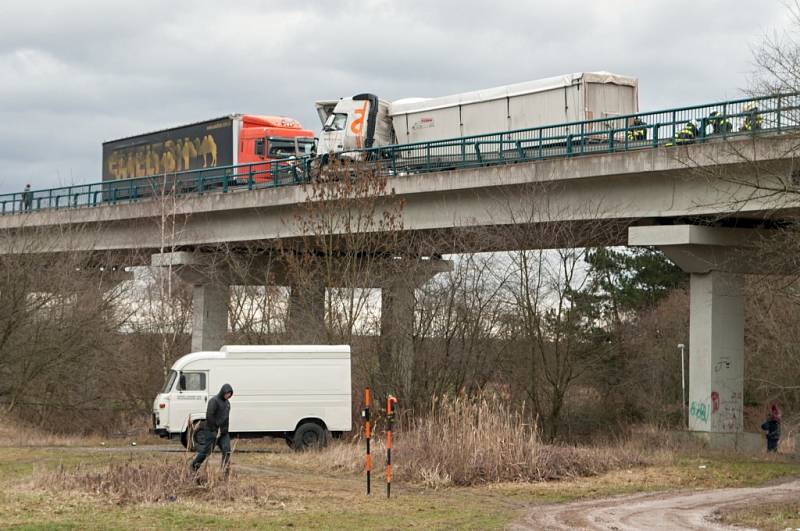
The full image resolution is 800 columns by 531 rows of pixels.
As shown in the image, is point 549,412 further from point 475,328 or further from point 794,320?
point 794,320

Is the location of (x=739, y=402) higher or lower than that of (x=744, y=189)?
lower

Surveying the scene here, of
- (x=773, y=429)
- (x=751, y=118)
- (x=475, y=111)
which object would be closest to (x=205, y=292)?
(x=475, y=111)

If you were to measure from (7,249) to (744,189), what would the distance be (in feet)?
88.5

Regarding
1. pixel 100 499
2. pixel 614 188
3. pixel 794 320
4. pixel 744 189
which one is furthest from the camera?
pixel 794 320

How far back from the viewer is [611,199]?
28.6 metres

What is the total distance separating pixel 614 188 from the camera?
28516mm

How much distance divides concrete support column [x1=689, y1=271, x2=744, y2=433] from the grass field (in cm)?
570

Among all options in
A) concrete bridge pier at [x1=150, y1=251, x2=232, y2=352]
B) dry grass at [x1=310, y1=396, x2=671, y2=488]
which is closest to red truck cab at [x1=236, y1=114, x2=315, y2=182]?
concrete bridge pier at [x1=150, y1=251, x2=232, y2=352]

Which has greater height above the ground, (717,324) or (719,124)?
(719,124)

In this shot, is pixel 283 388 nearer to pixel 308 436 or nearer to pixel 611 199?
pixel 308 436

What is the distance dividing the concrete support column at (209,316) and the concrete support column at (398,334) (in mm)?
10844

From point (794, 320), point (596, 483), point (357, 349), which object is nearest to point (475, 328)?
point (357, 349)

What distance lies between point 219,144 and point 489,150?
16.4 metres

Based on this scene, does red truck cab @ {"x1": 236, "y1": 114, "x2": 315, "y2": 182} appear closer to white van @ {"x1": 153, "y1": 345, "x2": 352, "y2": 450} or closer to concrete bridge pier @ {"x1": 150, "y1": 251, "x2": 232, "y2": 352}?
concrete bridge pier @ {"x1": 150, "y1": 251, "x2": 232, "y2": 352}
